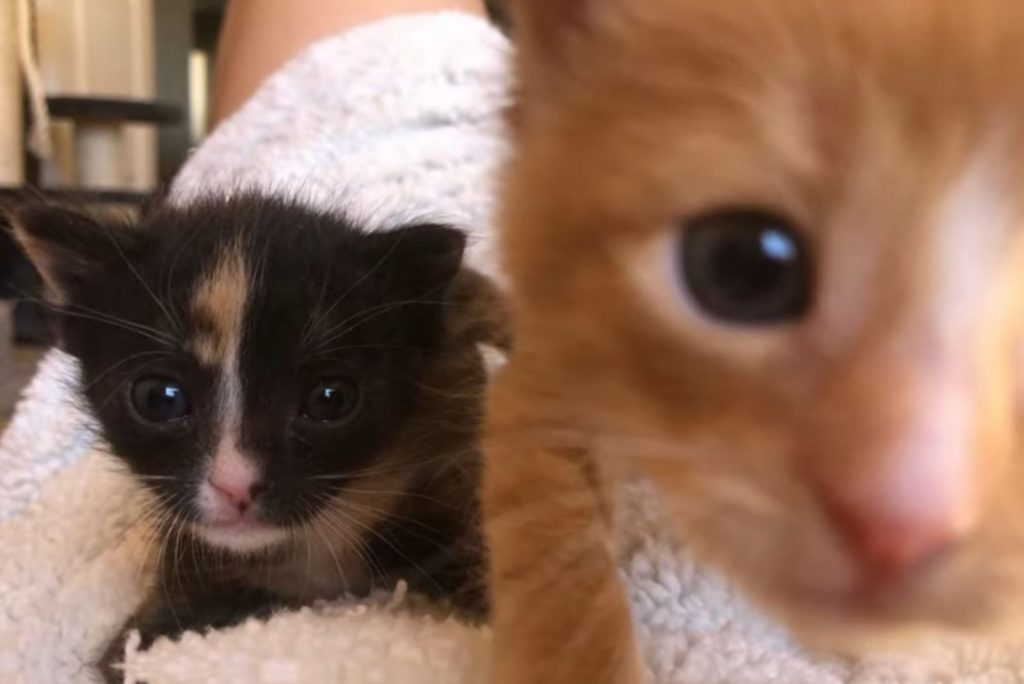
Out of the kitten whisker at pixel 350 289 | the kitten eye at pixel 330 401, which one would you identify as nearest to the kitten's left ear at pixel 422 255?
the kitten whisker at pixel 350 289

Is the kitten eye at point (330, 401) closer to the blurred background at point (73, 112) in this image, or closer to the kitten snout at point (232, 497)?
the kitten snout at point (232, 497)

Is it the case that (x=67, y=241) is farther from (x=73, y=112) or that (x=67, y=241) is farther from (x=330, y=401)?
A: (x=73, y=112)

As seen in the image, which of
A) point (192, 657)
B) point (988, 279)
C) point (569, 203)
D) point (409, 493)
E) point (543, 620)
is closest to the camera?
point (988, 279)

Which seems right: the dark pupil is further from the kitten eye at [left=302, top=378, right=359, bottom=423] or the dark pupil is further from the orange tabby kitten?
the orange tabby kitten

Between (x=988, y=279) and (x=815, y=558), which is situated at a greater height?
(x=988, y=279)

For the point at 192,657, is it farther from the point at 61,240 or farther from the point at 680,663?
the point at 61,240

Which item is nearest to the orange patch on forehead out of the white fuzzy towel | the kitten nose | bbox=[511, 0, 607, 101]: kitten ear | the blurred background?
the kitten nose

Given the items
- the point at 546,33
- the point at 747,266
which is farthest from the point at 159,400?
the point at 747,266

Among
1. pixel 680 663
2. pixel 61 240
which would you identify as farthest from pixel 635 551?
pixel 61 240
